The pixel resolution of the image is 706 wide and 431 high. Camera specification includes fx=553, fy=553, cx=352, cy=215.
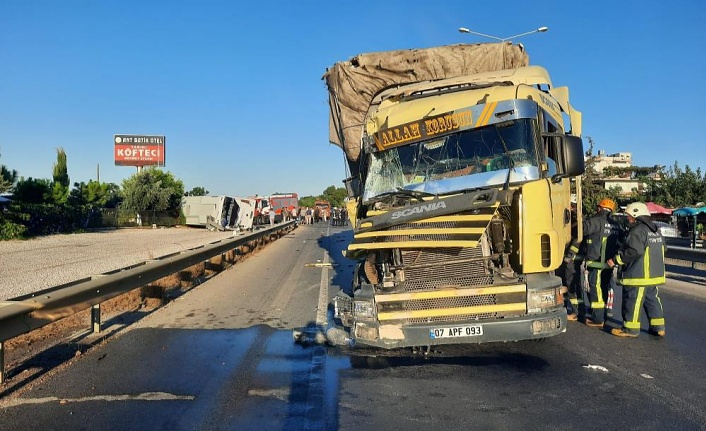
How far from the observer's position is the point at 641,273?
6.61 meters

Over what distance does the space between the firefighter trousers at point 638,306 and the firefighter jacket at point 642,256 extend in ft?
0.33

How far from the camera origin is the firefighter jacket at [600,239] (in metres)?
7.46

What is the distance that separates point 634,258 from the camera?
6566 millimetres

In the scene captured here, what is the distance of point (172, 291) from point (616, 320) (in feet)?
24.8

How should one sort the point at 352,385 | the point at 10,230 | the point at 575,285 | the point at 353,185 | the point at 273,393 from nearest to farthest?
the point at 273,393, the point at 352,385, the point at 575,285, the point at 353,185, the point at 10,230

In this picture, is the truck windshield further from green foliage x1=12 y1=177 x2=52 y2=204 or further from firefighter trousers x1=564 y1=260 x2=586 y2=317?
green foliage x1=12 y1=177 x2=52 y2=204

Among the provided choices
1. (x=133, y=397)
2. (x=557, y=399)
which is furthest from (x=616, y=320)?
(x=133, y=397)

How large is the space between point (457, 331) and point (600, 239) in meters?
3.37

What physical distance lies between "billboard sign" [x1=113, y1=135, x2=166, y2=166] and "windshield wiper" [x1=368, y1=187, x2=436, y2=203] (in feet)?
176

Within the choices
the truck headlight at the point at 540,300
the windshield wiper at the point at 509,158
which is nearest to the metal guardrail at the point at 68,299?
the truck headlight at the point at 540,300

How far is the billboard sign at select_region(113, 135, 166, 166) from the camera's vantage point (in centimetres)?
5566

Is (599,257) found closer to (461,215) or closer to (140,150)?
(461,215)

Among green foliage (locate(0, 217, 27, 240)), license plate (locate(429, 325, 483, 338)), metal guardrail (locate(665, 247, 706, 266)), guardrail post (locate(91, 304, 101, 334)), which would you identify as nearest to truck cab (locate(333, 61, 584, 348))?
license plate (locate(429, 325, 483, 338))

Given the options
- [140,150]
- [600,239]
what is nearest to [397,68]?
[600,239]
